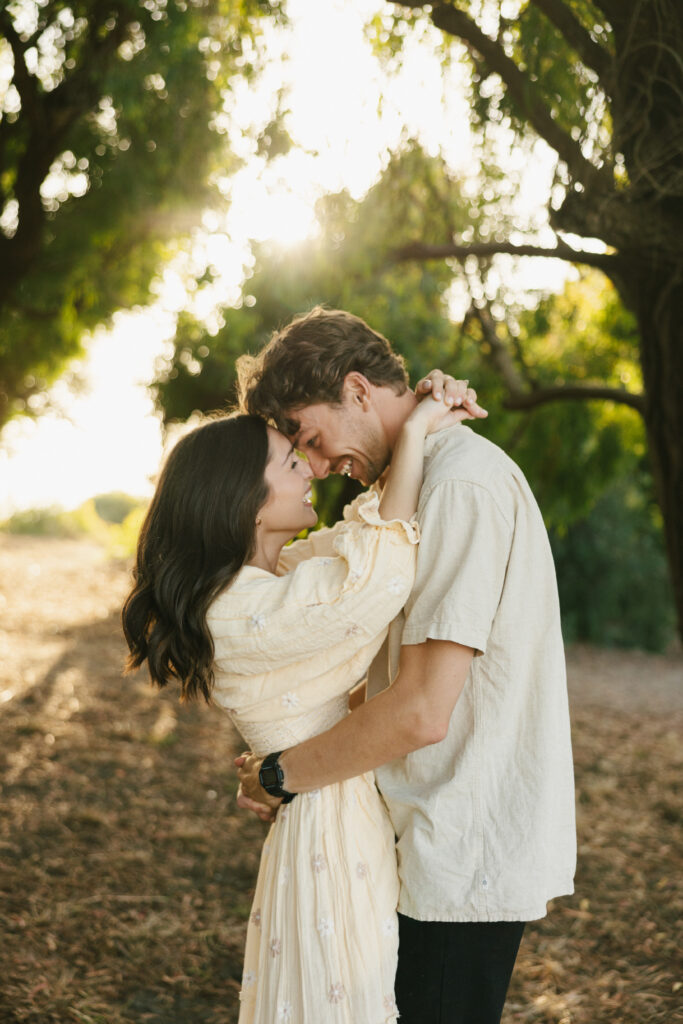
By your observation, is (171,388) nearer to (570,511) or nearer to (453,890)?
(570,511)

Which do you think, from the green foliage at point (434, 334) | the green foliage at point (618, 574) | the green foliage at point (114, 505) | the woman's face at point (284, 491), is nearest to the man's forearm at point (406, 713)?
the woman's face at point (284, 491)

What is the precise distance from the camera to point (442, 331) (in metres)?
5.66

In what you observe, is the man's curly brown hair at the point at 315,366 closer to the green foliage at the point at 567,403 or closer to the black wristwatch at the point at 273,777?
the black wristwatch at the point at 273,777

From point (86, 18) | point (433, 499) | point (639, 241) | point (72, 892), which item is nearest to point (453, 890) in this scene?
point (433, 499)

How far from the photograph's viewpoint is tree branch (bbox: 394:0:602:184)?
9.02 feet

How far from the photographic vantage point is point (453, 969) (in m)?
1.74

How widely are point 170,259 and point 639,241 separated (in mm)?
6031

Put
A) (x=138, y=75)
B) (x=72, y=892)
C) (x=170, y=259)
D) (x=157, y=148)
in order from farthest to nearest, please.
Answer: (x=170, y=259)
(x=157, y=148)
(x=138, y=75)
(x=72, y=892)

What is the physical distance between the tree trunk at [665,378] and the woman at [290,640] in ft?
4.65

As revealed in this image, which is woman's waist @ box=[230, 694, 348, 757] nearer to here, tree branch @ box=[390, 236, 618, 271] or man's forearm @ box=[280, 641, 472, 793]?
man's forearm @ box=[280, 641, 472, 793]

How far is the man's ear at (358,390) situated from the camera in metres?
2.05

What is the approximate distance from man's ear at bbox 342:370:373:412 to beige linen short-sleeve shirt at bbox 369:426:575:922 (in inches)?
13.0

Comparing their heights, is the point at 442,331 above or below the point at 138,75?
below

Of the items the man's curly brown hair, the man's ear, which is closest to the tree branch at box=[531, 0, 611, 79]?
the man's curly brown hair
